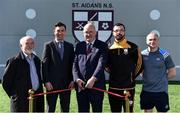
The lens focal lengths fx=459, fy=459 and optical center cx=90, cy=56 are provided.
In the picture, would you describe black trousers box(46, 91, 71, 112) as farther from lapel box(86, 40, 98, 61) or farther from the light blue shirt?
the light blue shirt

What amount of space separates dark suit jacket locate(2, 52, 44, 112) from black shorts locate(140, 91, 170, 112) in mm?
1423

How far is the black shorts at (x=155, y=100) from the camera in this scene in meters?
5.61

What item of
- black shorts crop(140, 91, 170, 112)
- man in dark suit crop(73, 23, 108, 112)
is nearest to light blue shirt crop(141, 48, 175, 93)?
black shorts crop(140, 91, 170, 112)

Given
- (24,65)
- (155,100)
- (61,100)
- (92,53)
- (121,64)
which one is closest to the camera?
(24,65)

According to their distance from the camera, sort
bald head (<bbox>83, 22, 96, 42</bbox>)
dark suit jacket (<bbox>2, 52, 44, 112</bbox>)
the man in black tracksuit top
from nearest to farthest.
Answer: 1. dark suit jacket (<bbox>2, 52, 44, 112</bbox>)
2. bald head (<bbox>83, 22, 96, 42</bbox>)
3. the man in black tracksuit top

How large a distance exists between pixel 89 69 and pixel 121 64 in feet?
1.36

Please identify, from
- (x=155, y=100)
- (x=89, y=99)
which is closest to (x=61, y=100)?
(x=89, y=99)

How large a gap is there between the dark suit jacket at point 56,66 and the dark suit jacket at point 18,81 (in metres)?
0.33

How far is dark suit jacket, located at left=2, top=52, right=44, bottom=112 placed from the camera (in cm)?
525

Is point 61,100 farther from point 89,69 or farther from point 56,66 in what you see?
point 89,69

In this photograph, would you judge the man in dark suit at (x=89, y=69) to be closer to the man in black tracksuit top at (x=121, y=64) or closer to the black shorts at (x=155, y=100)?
the man in black tracksuit top at (x=121, y=64)

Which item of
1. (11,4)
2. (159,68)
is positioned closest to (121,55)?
(159,68)

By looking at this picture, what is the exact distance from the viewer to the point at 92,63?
211 inches

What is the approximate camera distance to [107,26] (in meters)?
10.5
